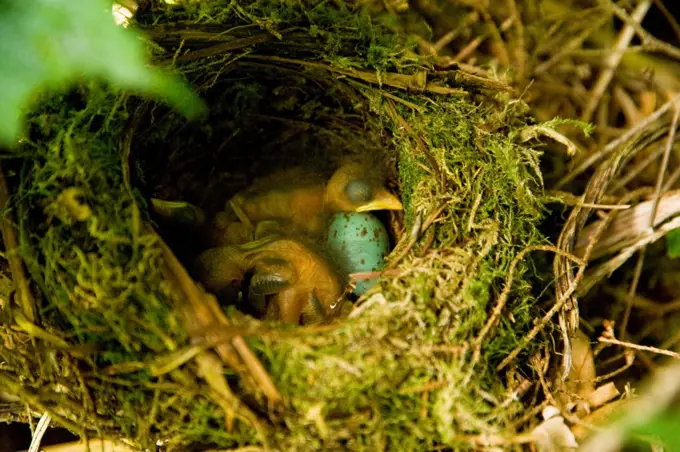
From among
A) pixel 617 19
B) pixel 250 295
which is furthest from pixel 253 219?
pixel 617 19

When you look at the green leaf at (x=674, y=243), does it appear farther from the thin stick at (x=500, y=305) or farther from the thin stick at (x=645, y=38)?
the thin stick at (x=645, y=38)

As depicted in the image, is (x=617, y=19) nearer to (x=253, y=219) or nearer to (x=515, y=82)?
(x=515, y=82)

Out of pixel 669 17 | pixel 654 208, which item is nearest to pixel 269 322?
pixel 654 208

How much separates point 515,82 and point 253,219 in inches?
35.6

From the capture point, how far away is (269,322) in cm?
129

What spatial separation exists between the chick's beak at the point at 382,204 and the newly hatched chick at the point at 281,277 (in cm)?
19

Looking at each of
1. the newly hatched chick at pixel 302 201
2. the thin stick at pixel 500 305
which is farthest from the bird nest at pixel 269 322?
the newly hatched chick at pixel 302 201

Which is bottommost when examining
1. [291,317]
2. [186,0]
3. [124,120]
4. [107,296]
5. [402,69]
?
[291,317]

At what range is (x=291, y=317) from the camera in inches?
59.6

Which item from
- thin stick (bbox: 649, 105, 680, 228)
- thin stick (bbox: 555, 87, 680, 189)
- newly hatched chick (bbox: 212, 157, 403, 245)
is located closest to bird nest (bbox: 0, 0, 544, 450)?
newly hatched chick (bbox: 212, 157, 403, 245)

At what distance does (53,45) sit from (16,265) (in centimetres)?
54

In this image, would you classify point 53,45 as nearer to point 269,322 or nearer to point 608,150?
point 269,322

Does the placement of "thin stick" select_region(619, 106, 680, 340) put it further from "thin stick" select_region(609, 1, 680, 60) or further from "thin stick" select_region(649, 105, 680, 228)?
"thin stick" select_region(609, 1, 680, 60)

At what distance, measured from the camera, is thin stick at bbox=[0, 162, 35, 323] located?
4.02 feet
